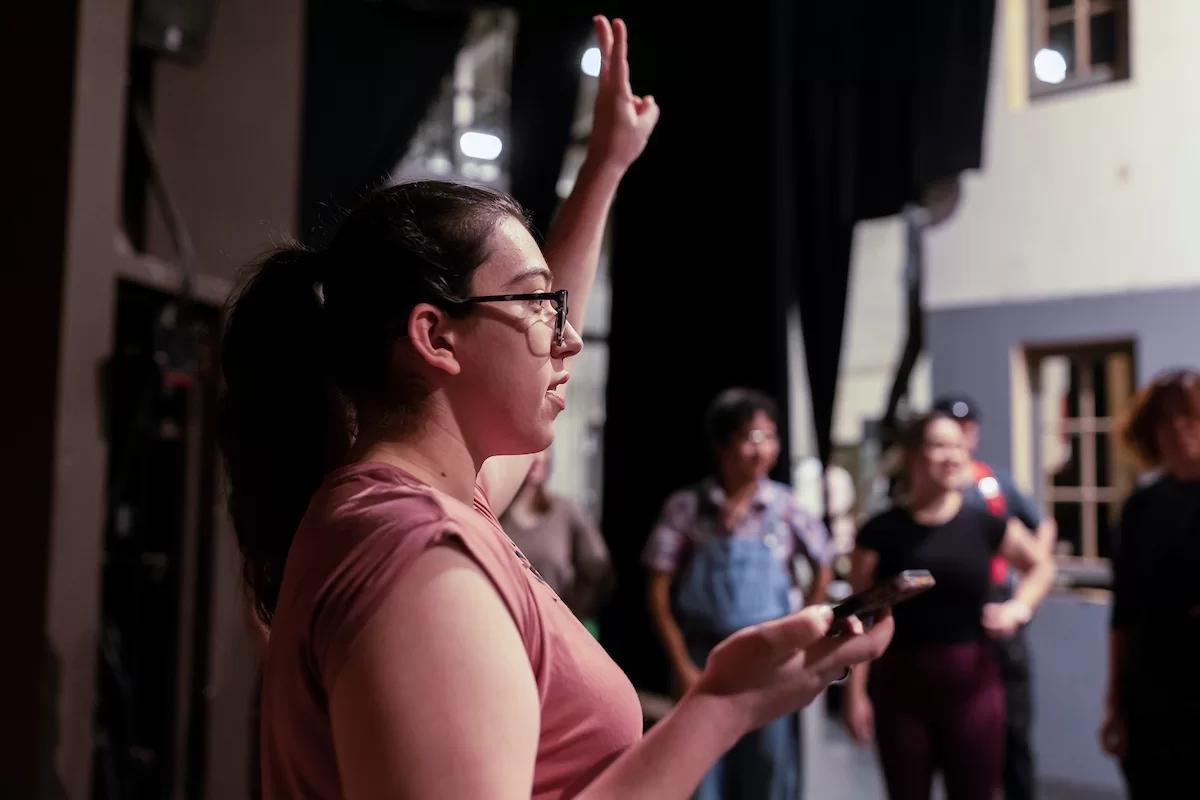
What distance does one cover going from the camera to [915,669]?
2357 millimetres

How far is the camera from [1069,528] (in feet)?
14.3

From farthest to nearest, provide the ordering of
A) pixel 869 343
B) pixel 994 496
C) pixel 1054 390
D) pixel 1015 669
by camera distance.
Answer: pixel 869 343
pixel 1054 390
pixel 1015 669
pixel 994 496

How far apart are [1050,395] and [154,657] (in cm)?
389

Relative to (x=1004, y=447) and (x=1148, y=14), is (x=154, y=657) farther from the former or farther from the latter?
(x=1148, y=14)

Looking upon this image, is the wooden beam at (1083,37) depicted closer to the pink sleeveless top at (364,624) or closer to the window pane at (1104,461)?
the window pane at (1104,461)

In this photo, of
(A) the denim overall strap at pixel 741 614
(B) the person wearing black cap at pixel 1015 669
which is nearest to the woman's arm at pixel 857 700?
(A) the denim overall strap at pixel 741 614

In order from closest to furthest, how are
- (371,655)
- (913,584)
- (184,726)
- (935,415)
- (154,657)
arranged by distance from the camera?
(371,655) → (913,584) → (935,415) → (184,726) → (154,657)

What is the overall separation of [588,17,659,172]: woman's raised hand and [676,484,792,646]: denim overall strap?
5.77 feet

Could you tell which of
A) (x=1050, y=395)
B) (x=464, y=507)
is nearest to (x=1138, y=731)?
(x=464, y=507)

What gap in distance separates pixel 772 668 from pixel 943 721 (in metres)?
1.91

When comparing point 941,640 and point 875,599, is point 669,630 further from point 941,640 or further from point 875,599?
point 875,599

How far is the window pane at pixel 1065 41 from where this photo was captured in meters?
4.27

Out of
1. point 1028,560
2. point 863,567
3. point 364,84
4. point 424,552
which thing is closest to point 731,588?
point 863,567

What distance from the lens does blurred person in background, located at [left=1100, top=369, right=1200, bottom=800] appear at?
205 centimetres
